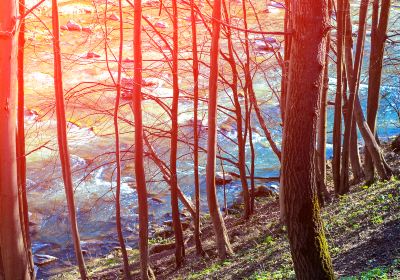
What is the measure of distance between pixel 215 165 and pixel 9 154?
4.57m

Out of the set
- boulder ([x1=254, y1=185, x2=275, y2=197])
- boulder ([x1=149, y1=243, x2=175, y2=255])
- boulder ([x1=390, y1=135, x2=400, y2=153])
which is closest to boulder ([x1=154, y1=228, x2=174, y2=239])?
boulder ([x1=149, y1=243, x2=175, y2=255])

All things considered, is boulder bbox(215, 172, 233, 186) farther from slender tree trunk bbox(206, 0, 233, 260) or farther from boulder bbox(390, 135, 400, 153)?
slender tree trunk bbox(206, 0, 233, 260)

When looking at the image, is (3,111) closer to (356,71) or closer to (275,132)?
(356,71)

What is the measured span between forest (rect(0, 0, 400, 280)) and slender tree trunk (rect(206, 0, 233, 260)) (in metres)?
0.02

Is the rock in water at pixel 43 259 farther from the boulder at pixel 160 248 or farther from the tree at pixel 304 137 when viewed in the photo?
the tree at pixel 304 137

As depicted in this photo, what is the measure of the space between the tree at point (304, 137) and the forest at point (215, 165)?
0.01 metres

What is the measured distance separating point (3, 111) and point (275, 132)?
14306 millimetres

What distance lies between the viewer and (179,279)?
10.3 meters

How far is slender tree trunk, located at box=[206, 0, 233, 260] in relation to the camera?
381 inches

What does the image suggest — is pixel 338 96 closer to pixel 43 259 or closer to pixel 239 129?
pixel 239 129


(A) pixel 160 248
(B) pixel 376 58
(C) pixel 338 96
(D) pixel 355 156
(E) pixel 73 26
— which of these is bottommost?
(A) pixel 160 248

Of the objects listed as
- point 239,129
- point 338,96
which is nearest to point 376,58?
point 338,96

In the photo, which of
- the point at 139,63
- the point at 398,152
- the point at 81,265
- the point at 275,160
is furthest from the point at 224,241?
the point at 275,160

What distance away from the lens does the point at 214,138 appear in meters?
9.96
